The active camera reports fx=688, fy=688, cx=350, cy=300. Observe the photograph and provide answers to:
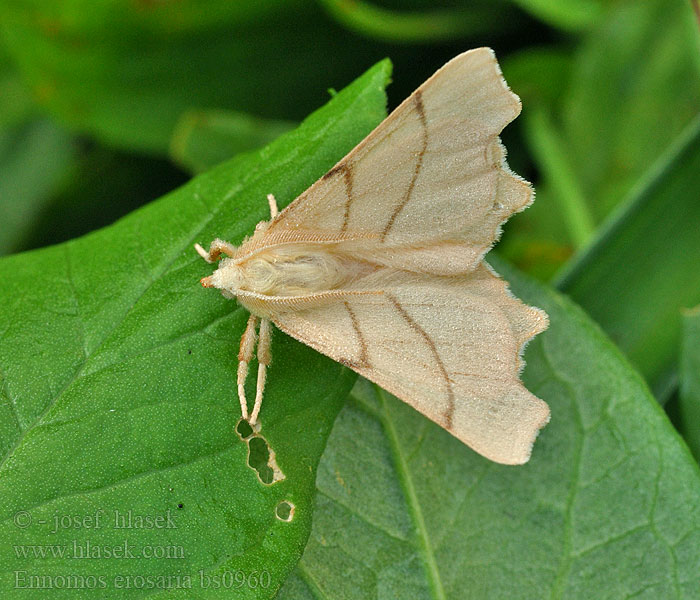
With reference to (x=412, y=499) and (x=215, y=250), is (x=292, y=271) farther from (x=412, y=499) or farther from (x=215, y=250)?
(x=412, y=499)

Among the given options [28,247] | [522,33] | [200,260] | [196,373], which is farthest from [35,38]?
[522,33]

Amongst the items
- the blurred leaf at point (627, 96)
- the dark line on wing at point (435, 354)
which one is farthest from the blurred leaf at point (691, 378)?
the blurred leaf at point (627, 96)

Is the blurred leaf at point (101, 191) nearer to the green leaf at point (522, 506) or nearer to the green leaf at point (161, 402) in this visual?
the green leaf at point (161, 402)

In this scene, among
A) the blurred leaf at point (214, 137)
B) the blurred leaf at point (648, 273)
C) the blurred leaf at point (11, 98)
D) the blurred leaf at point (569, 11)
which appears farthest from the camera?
the blurred leaf at point (11, 98)

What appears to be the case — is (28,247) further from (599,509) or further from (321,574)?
(599,509)

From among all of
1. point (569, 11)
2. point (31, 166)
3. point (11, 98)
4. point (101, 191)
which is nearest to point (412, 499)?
point (569, 11)

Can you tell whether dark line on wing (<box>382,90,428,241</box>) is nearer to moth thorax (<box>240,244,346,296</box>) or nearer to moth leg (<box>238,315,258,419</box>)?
moth thorax (<box>240,244,346,296</box>)
